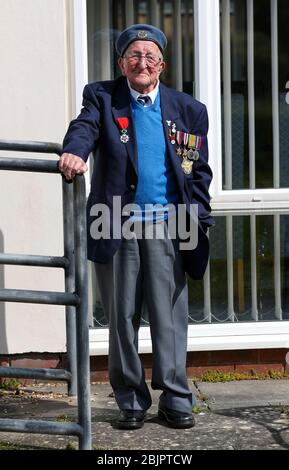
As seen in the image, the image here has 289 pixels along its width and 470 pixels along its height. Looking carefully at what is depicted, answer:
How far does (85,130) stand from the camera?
5.07m

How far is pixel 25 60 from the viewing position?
601cm

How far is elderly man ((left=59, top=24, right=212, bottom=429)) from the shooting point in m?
5.18

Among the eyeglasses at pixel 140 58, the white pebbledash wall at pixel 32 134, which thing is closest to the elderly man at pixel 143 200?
the eyeglasses at pixel 140 58

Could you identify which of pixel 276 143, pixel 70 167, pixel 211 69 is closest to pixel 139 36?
pixel 70 167

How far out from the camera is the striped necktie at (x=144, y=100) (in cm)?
526

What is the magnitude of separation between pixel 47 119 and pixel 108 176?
1.00m

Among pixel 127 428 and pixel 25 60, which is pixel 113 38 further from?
pixel 127 428

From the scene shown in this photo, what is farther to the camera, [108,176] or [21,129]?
[21,129]

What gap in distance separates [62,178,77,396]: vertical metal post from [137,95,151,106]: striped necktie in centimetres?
54

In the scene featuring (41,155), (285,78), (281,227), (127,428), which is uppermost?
(285,78)

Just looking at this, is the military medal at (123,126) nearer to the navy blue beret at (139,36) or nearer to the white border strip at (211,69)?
the navy blue beret at (139,36)

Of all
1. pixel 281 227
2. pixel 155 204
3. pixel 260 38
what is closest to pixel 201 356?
pixel 281 227

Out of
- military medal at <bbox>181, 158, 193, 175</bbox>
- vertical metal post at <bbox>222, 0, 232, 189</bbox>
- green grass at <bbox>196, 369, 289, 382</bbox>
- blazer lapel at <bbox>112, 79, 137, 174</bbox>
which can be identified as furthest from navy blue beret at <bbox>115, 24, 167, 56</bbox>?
green grass at <bbox>196, 369, 289, 382</bbox>

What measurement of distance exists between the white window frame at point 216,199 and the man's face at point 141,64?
101cm
